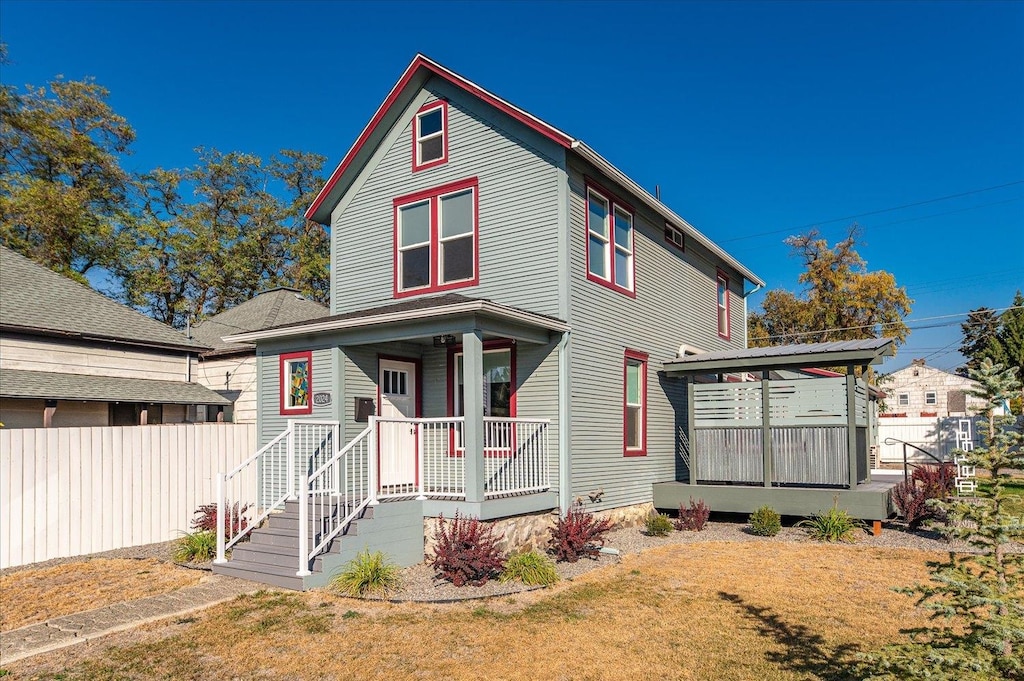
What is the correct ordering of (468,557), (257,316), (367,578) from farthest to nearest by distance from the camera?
(257,316) → (468,557) → (367,578)

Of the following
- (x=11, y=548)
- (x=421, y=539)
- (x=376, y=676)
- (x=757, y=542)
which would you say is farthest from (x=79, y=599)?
(x=757, y=542)

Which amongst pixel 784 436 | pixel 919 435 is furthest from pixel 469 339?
pixel 919 435

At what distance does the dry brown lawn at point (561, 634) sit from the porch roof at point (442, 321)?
3.72 m

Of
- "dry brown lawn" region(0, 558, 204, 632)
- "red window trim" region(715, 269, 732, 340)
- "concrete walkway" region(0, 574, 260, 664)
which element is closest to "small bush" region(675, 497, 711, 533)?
"red window trim" region(715, 269, 732, 340)

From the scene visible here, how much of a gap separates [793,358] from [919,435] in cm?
2279

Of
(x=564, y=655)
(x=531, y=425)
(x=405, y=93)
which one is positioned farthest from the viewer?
(x=405, y=93)

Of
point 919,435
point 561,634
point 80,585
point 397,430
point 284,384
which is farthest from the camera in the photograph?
point 919,435

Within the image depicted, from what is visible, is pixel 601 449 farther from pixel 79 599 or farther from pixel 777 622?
pixel 79 599

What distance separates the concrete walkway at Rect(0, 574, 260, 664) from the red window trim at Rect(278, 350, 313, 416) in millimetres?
4173

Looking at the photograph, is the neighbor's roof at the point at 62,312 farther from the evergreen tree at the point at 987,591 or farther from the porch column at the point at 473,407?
the evergreen tree at the point at 987,591

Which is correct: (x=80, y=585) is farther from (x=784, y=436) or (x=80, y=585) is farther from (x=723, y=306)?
(x=723, y=306)

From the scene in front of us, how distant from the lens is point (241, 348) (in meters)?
20.2

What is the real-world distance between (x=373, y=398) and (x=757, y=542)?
6794mm

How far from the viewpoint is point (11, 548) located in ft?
34.0
